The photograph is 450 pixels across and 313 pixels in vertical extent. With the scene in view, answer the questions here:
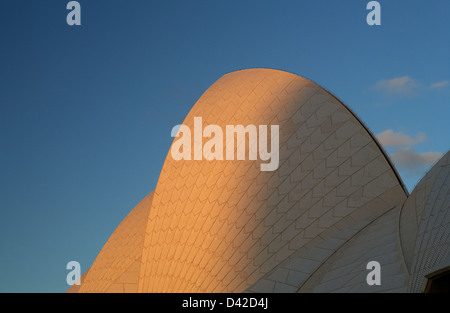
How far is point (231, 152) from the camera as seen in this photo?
61.9 ft

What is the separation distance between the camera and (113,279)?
21.3 metres

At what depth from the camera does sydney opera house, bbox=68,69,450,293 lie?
491 inches

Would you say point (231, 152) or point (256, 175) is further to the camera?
point (231, 152)

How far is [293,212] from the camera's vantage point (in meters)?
16.1

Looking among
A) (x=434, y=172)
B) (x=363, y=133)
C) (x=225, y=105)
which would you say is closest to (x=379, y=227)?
(x=434, y=172)

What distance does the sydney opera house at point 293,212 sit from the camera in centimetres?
1247

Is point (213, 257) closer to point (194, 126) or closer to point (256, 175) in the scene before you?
point (256, 175)

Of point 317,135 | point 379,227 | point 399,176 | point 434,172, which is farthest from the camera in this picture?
point 317,135

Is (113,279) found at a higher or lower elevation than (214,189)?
lower

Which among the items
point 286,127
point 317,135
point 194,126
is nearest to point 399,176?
point 317,135

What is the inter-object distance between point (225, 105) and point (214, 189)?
3539 mm
